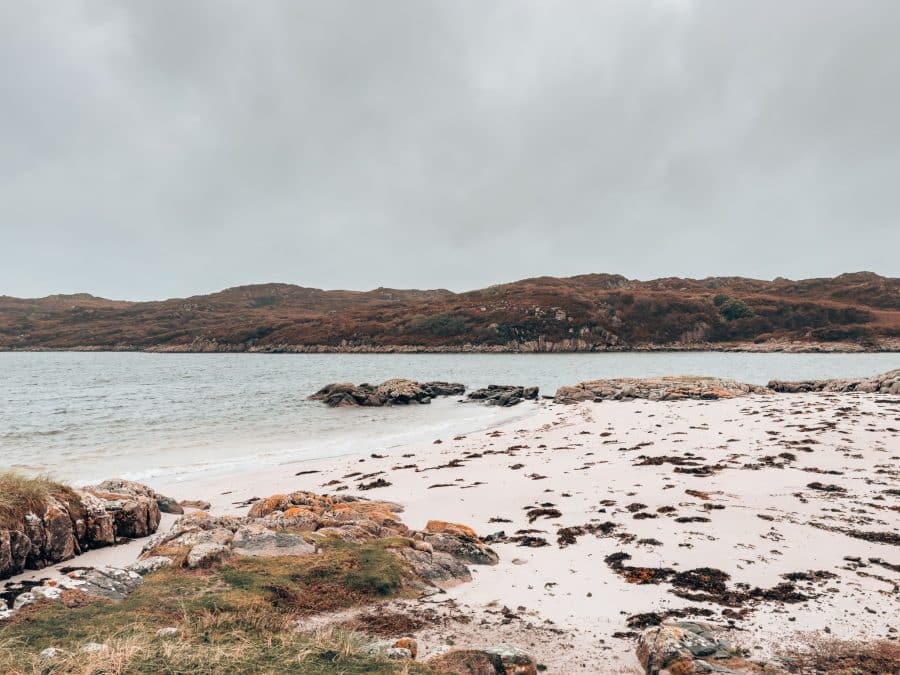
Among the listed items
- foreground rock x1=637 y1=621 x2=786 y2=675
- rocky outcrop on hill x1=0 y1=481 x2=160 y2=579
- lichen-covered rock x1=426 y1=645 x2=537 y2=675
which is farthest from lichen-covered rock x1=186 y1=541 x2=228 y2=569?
foreground rock x1=637 y1=621 x2=786 y2=675

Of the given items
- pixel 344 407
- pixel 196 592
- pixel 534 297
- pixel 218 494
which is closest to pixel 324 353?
pixel 534 297

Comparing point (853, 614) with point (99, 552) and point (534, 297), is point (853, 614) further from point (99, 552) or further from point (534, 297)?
point (534, 297)

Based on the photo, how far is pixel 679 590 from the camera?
6785mm

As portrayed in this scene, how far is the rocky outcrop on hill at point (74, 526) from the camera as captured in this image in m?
7.18

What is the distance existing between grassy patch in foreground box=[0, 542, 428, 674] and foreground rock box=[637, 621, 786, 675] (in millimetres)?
2381

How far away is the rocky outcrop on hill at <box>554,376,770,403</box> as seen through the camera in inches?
1230

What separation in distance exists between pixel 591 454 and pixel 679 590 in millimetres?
10146

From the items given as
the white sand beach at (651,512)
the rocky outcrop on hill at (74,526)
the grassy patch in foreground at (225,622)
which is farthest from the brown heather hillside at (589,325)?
the grassy patch in foreground at (225,622)

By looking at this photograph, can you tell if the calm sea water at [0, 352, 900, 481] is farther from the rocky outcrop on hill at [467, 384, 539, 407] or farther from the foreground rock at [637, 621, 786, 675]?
the foreground rock at [637, 621, 786, 675]

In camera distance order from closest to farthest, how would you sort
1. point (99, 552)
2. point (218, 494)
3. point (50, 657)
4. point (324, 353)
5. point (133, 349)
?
point (50, 657) < point (99, 552) < point (218, 494) < point (324, 353) < point (133, 349)

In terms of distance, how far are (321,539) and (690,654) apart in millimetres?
5683

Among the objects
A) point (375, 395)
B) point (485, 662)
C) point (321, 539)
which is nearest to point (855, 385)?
point (375, 395)

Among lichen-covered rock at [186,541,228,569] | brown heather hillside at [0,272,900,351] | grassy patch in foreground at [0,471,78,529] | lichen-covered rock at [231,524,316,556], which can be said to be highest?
brown heather hillside at [0,272,900,351]

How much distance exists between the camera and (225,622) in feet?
17.7
